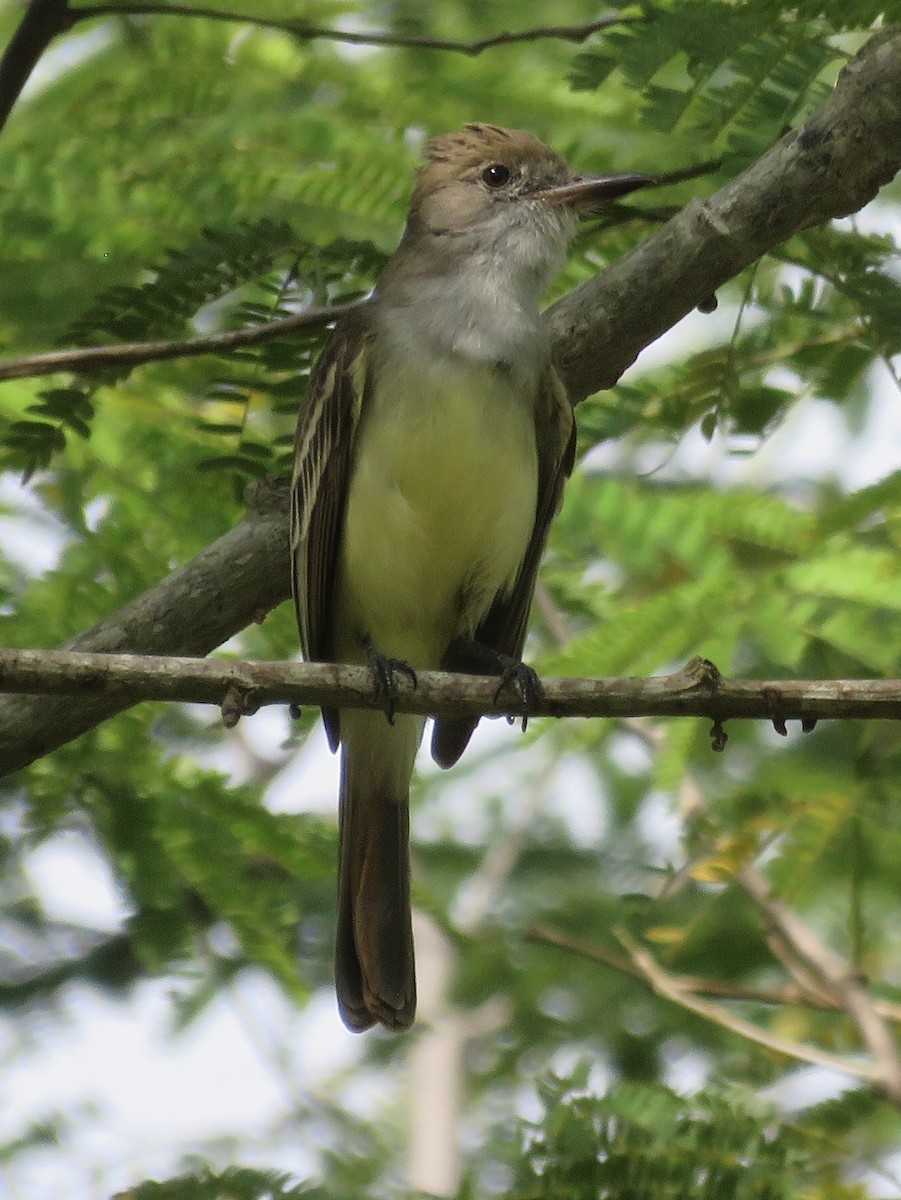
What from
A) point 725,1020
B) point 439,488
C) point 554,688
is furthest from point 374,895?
point 554,688

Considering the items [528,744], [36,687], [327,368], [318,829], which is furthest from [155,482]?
[36,687]

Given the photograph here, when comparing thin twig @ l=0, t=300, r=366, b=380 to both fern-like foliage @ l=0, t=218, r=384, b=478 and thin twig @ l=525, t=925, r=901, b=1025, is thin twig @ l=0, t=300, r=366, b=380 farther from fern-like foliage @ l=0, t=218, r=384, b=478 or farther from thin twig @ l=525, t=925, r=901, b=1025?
thin twig @ l=525, t=925, r=901, b=1025

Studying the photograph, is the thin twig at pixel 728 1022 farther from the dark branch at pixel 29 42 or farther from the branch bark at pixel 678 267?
the dark branch at pixel 29 42

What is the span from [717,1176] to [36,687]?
172cm

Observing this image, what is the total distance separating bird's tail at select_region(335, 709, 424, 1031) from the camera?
14.3ft

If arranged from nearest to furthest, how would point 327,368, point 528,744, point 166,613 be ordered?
point 166,613, point 528,744, point 327,368

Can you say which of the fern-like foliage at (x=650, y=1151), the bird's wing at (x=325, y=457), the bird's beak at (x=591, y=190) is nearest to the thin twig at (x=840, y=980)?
the fern-like foliage at (x=650, y=1151)

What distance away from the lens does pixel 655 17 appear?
11.1 ft

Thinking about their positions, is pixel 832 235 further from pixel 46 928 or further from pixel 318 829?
pixel 46 928

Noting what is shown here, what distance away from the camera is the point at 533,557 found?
441cm

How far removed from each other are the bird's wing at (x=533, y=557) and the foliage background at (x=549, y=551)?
128 millimetres

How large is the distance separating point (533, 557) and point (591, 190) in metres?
0.92

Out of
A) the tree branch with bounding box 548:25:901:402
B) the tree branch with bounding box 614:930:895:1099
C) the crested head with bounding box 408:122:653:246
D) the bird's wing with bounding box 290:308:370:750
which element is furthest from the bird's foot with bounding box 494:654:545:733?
the crested head with bounding box 408:122:653:246

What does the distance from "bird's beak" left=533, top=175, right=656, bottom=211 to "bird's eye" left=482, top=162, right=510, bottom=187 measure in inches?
8.7
